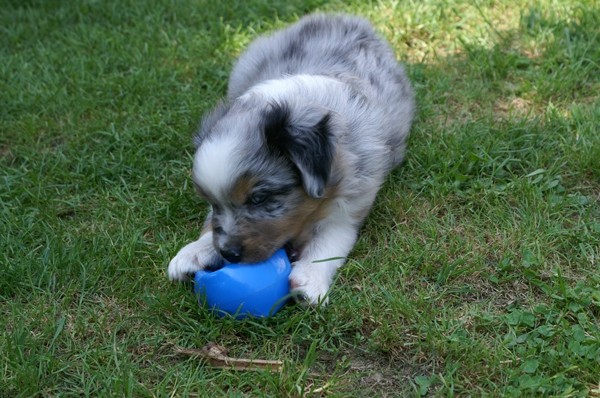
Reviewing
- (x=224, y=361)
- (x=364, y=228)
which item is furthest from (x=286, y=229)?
(x=224, y=361)

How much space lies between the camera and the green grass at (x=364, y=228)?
3572mm

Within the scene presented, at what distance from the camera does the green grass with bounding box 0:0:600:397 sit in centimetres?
357

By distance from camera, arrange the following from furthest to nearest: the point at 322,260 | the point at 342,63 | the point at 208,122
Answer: the point at 342,63 < the point at 208,122 < the point at 322,260

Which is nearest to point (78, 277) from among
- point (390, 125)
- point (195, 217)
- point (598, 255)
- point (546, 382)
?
point (195, 217)

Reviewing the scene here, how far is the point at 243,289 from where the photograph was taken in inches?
148

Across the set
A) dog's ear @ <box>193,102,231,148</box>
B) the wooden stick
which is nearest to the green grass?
the wooden stick

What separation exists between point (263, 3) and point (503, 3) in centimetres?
218

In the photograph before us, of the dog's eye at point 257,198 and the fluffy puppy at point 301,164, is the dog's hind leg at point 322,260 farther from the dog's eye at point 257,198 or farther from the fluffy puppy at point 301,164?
the dog's eye at point 257,198

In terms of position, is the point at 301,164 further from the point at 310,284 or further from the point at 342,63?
the point at 342,63

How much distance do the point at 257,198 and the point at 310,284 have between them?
1.70 feet

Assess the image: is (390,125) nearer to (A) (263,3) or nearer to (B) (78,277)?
(B) (78,277)

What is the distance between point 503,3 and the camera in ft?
22.1

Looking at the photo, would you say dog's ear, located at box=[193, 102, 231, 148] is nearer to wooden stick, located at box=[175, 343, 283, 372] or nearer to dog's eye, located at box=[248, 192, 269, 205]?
dog's eye, located at box=[248, 192, 269, 205]

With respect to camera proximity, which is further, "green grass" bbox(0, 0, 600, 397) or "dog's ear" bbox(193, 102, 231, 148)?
"dog's ear" bbox(193, 102, 231, 148)
